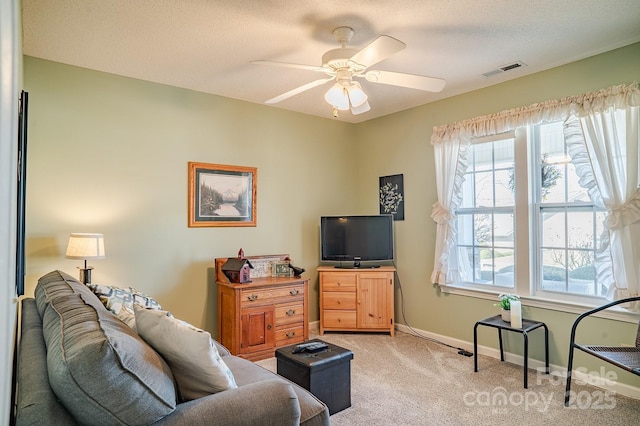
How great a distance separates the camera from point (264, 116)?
4531 millimetres

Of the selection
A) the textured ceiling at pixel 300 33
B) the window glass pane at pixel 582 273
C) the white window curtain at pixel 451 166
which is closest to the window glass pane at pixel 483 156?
the white window curtain at pixel 451 166

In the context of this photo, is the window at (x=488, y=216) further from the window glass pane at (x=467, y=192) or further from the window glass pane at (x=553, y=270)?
the window glass pane at (x=553, y=270)

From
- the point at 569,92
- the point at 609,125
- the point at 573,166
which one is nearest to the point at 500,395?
the point at 573,166

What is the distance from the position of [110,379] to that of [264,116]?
3.72 metres

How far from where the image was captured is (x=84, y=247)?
304cm

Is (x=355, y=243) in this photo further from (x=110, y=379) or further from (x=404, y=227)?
(x=110, y=379)

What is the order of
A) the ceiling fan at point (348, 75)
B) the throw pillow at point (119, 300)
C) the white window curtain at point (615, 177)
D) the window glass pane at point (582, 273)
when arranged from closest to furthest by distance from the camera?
the throw pillow at point (119, 300)
the ceiling fan at point (348, 75)
the white window curtain at point (615, 177)
the window glass pane at point (582, 273)

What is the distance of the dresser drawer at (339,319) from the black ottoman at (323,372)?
1781 millimetres

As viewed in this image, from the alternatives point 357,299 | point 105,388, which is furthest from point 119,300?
point 357,299

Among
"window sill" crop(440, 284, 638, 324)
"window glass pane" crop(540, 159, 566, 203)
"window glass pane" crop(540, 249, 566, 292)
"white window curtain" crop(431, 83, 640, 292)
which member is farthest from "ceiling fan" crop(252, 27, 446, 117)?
"window sill" crop(440, 284, 638, 324)

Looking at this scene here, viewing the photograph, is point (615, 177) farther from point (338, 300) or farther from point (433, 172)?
point (338, 300)

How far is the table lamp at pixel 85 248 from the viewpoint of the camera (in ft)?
9.91

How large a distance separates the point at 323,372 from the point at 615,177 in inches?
101

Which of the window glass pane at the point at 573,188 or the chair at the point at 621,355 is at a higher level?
the window glass pane at the point at 573,188
